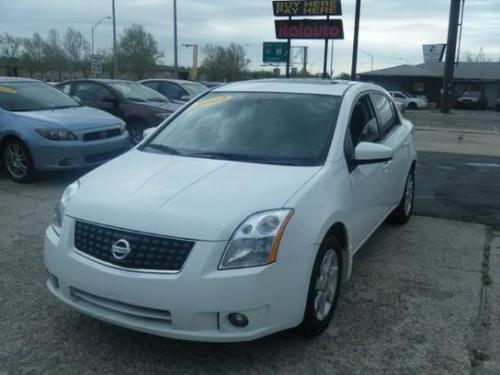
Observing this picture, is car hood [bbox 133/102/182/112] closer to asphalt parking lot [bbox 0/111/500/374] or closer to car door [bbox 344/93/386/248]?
asphalt parking lot [bbox 0/111/500/374]

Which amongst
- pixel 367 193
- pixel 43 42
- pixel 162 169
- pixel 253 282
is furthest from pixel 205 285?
pixel 43 42

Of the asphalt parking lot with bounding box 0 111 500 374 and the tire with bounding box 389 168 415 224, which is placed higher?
the tire with bounding box 389 168 415 224

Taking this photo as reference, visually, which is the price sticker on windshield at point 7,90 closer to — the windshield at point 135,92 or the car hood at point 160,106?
the car hood at point 160,106

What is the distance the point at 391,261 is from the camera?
4.98 meters

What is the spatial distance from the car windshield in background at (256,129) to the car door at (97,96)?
7.09 meters

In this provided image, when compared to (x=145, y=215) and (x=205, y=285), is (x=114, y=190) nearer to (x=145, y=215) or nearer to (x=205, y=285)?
(x=145, y=215)

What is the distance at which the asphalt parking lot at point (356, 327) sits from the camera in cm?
317

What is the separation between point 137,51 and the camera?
85250mm

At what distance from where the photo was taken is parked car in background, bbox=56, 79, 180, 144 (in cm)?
1122

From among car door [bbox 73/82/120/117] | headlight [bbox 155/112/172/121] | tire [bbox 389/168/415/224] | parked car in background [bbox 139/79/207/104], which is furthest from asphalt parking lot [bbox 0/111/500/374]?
parked car in background [bbox 139/79/207/104]

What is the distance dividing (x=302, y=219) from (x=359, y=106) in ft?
6.00

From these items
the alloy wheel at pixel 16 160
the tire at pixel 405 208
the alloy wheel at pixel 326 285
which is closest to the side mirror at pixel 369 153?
the alloy wheel at pixel 326 285

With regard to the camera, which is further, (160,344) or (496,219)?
(496,219)

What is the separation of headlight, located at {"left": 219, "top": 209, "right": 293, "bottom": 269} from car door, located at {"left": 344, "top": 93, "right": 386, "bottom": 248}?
113cm
